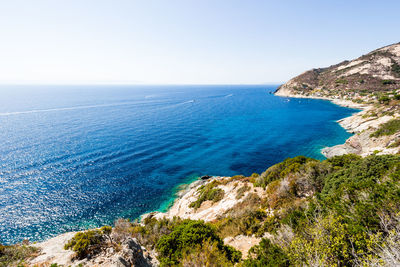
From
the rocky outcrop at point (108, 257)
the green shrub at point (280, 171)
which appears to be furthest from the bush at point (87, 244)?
the green shrub at point (280, 171)

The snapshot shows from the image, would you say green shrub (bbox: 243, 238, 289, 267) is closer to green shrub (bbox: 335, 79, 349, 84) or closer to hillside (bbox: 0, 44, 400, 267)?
hillside (bbox: 0, 44, 400, 267)

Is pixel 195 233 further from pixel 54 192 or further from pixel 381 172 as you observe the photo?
pixel 54 192

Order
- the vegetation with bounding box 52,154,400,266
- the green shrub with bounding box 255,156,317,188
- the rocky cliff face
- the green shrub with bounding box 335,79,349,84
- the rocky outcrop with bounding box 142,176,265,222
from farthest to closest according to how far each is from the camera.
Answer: the green shrub with bounding box 335,79,349,84 → the rocky cliff face → the green shrub with bounding box 255,156,317,188 → the rocky outcrop with bounding box 142,176,265,222 → the vegetation with bounding box 52,154,400,266

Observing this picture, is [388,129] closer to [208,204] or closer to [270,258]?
[208,204]

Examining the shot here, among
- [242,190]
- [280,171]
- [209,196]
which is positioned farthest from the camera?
[209,196]

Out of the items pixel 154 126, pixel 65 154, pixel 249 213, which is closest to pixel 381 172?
pixel 249 213

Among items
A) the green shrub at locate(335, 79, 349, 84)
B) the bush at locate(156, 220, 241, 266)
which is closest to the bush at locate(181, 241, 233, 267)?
the bush at locate(156, 220, 241, 266)

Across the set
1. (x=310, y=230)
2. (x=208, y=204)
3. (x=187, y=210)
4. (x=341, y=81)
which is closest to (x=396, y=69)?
(x=341, y=81)

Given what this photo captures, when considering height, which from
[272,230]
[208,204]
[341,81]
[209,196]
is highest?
[341,81]
